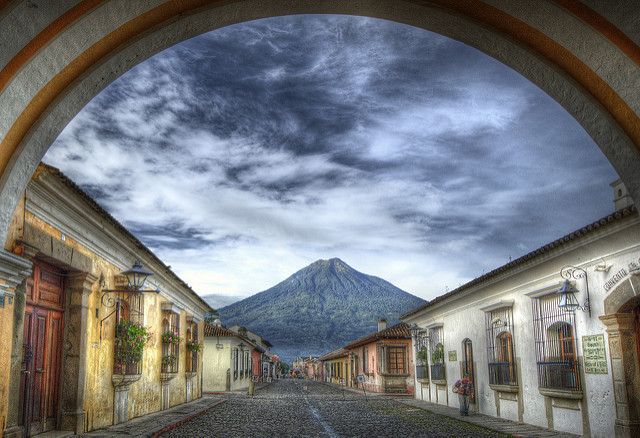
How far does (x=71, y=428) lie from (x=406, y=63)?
8.77 m

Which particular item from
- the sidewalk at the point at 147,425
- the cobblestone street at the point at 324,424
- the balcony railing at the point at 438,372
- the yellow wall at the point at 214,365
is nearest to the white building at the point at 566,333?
the cobblestone street at the point at 324,424

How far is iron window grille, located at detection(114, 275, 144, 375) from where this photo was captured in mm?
10992

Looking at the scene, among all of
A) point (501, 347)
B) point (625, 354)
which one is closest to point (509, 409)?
point (501, 347)

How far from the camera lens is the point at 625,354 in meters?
8.57

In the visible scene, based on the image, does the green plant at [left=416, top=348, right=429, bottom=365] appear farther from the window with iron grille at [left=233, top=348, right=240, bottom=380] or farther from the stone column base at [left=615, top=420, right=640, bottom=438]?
the window with iron grille at [left=233, top=348, right=240, bottom=380]

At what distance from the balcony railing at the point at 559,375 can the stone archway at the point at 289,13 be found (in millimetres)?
6630

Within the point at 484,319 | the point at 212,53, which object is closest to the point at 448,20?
the point at 212,53

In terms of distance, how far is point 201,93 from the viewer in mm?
12984

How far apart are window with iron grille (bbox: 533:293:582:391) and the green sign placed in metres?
0.33

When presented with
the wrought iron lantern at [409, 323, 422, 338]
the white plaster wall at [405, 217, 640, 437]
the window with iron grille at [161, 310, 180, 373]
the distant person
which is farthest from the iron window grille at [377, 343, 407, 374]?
the window with iron grille at [161, 310, 180, 373]

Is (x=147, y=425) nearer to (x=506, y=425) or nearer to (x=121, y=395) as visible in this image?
(x=121, y=395)

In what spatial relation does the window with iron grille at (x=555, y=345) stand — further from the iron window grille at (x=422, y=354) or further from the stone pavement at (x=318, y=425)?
the iron window grille at (x=422, y=354)


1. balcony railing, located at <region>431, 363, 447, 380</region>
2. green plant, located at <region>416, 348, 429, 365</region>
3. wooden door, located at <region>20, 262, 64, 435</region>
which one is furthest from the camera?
green plant, located at <region>416, 348, 429, 365</region>

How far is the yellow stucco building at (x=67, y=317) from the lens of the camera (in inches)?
271
